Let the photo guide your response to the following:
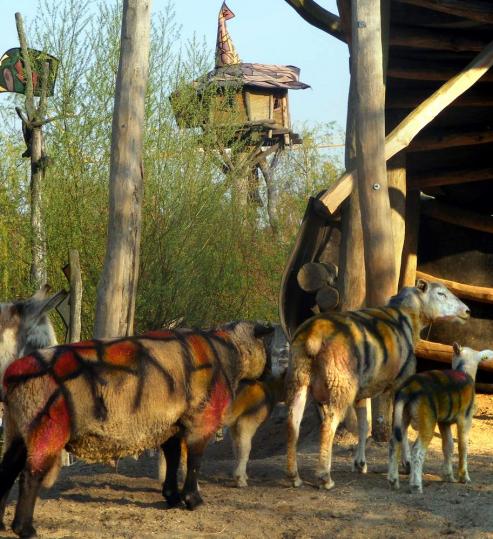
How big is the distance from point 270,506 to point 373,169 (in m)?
3.56

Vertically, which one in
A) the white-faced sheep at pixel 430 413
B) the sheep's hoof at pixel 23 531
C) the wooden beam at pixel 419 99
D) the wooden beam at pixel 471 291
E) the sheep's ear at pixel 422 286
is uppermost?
the wooden beam at pixel 419 99

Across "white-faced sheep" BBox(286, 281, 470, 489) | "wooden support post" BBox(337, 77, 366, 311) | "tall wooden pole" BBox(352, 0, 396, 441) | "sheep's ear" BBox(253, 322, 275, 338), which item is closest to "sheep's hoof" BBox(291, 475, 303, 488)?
"white-faced sheep" BBox(286, 281, 470, 489)

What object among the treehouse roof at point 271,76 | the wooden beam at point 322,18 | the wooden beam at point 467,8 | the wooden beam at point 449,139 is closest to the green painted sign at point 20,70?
the wooden beam at point 322,18

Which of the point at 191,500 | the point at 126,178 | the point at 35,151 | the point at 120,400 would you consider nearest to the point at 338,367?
the point at 191,500

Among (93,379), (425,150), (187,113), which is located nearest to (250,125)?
(187,113)

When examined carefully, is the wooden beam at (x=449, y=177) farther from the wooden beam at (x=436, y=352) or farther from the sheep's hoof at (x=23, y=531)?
the sheep's hoof at (x=23, y=531)

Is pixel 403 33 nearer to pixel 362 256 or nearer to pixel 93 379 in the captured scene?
pixel 362 256

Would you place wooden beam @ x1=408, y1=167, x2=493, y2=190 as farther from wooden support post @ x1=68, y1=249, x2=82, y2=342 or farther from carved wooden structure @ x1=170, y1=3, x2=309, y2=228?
carved wooden structure @ x1=170, y1=3, x2=309, y2=228

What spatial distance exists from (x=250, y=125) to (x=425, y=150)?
37.2 ft

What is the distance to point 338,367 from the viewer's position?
25.6ft

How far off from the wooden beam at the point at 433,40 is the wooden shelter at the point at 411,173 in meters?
0.01

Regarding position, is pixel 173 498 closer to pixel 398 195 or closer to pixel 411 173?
pixel 398 195

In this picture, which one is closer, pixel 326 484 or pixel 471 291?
pixel 326 484

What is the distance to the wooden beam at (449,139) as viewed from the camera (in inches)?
437
